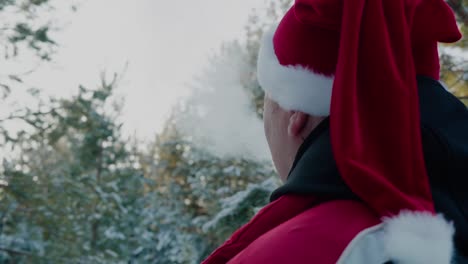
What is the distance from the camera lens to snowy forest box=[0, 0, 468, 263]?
23.8ft

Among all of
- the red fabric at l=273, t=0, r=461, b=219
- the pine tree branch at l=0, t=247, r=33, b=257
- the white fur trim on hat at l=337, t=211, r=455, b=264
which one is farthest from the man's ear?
the pine tree branch at l=0, t=247, r=33, b=257

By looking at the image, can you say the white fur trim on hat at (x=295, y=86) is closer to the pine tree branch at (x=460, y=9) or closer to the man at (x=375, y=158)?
the man at (x=375, y=158)

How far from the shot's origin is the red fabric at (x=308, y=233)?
850 mm

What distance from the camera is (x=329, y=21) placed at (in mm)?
1017

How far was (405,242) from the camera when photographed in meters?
0.85

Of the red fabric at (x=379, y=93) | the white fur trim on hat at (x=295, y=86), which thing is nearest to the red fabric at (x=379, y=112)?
the red fabric at (x=379, y=93)

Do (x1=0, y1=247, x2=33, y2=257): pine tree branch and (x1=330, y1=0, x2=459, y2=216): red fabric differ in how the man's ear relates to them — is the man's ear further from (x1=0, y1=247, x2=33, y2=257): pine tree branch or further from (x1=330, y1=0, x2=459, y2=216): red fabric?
(x1=0, y1=247, x2=33, y2=257): pine tree branch

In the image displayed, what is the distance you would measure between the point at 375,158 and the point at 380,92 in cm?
10

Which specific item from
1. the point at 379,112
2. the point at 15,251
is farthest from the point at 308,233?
the point at 15,251

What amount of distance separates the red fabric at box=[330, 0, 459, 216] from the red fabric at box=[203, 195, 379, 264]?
0.11 feet

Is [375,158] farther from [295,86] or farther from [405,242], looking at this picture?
[295,86]

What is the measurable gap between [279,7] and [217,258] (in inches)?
337

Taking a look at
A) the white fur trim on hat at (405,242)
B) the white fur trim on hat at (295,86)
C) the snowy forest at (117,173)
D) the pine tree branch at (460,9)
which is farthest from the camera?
the snowy forest at (117,173)

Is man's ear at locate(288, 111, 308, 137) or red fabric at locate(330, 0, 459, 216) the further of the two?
man's ear at locate(288, 111, 308, 137)
